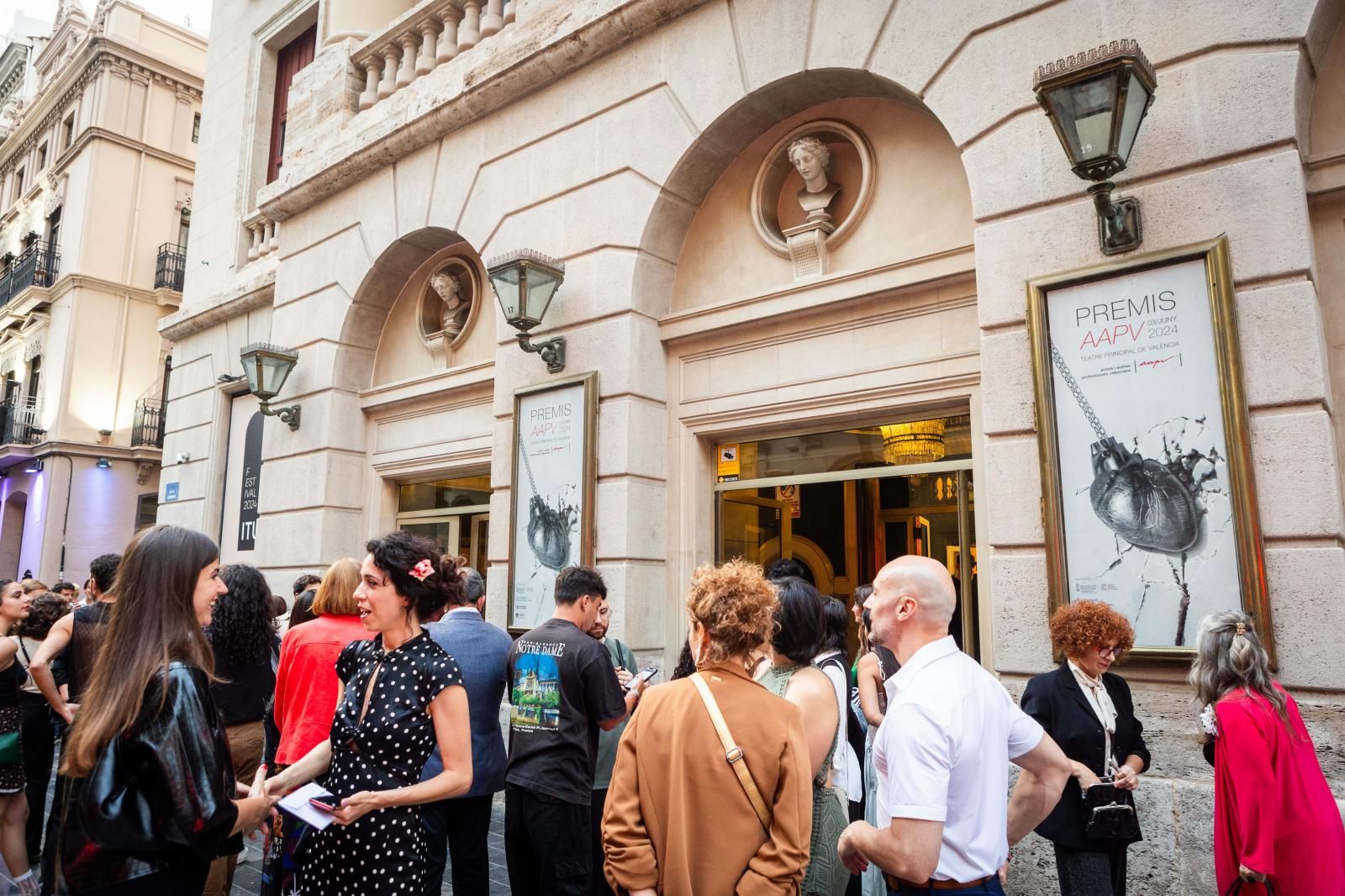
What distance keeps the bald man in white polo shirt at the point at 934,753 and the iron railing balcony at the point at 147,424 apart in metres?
27.2

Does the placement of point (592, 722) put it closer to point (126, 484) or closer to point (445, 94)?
point (445, 94)

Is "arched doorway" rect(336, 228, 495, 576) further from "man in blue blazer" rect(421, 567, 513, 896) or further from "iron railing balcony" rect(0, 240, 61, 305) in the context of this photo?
"iron railing balcony" rect(0, 240, 61, 305)

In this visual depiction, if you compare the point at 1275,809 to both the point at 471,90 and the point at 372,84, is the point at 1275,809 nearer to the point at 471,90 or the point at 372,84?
the point at 471,90

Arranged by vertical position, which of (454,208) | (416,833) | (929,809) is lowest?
(416,833)

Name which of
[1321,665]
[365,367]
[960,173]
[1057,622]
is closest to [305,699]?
[1057,622]

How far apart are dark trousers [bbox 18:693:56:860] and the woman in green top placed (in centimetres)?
507

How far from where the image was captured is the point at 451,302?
9.88m

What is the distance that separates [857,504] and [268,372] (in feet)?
24.1

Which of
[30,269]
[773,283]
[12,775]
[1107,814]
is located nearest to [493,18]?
[773,283]

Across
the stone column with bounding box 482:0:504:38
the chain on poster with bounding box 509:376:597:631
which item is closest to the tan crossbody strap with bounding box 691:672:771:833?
the chain on poster with bounding box 509:376:597:631

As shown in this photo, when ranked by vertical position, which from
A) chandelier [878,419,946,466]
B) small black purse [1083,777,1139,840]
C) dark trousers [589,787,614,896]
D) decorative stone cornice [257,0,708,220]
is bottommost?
dark trousers [589,787,614,896]

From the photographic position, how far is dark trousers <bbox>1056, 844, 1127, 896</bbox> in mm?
3803

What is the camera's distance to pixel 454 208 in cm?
930

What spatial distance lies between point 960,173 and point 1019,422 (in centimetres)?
216
